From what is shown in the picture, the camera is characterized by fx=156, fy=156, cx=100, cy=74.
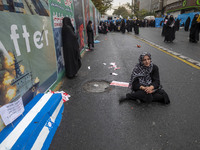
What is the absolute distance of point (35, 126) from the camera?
1980mm

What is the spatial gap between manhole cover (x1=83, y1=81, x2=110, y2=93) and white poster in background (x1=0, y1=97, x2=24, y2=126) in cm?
205

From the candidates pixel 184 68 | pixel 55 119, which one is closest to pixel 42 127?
pixel 55 119

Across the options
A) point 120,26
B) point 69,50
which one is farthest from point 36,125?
point 120,26

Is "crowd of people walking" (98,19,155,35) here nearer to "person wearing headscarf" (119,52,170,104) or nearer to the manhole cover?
the manhole cover

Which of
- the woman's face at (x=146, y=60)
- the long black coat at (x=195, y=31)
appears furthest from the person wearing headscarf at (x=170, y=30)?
the woman's face at (x=146, y=60)

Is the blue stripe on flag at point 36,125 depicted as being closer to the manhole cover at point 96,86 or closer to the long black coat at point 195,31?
the manhole cover at point 96,86

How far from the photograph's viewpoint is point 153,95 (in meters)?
3.29

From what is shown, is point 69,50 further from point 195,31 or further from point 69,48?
point 195,31

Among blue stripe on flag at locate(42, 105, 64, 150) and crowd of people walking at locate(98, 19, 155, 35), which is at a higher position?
crowd of people walking at locate(98, 19, 155, 35)

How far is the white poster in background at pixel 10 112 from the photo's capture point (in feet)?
6.14

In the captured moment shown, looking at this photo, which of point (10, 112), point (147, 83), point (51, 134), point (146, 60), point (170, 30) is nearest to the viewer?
point (10, 112)

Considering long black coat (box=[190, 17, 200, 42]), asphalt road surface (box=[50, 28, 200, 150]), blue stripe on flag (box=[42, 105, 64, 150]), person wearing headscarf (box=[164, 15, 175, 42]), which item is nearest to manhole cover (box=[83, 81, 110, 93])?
asphalt road surface (box=[50, 28, 200, 150])

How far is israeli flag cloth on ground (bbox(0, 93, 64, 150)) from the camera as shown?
1.74 m

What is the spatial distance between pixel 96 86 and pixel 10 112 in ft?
8.21
